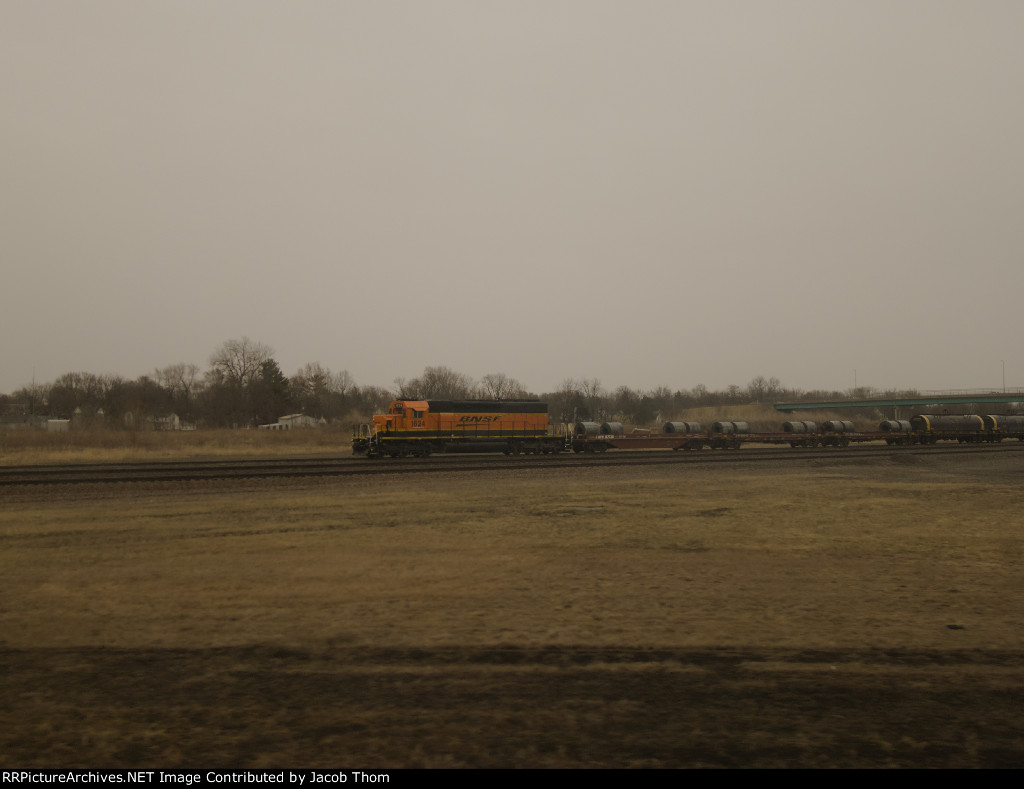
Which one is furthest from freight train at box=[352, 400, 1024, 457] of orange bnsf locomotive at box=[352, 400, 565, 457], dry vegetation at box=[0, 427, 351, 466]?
dry vegetation at box=[0, 427, 351, 466]

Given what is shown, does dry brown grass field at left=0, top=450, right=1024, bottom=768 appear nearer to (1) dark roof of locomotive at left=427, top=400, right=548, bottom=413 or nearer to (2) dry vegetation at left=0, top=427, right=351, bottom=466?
(1) dark roof of locomotive at left=427, top=400, right=548, bottom=413

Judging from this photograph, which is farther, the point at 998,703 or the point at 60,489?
the point at 60,489

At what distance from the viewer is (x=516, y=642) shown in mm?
→ 7531

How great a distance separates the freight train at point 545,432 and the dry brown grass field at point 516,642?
27.0 meters

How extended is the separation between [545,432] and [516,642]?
41032 mm

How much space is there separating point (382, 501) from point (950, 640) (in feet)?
52.5

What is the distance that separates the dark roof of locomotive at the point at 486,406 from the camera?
44.7m

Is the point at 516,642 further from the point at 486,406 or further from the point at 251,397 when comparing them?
the point at 251,397

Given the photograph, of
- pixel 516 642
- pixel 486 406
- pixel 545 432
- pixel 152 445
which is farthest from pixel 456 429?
pixel 516 642

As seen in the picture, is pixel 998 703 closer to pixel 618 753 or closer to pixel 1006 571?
pixel 618 753

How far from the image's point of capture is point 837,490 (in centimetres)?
2314

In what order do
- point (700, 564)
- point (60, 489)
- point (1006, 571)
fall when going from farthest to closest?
1. point (60, 489)
2. point (700, 564)
3. point (1006, 571)

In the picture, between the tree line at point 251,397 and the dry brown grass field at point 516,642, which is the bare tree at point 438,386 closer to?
the tree line at point 251,397
